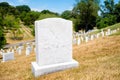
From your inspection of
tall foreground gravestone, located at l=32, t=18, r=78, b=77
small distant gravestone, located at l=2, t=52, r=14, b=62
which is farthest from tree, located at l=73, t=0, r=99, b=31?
tall foreground gravestone, located at l=32, t=18, r=78, b=77

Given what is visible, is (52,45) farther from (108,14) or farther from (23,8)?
(23,8)

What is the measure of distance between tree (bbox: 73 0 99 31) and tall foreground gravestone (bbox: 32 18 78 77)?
4458 centimetres

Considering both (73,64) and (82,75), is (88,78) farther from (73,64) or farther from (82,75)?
(73,64)

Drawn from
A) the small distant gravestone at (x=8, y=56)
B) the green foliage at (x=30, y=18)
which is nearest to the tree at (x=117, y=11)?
the small distant gravestone at (x=8, y=56)

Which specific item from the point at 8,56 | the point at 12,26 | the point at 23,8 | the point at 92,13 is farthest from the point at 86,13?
the point at 23,8

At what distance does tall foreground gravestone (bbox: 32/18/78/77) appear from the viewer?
22.7 ft

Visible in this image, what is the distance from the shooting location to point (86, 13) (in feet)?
171

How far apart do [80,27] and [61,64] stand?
48.2m

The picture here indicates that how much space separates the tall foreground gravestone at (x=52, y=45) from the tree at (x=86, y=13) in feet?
146

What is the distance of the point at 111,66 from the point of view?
641 centimetres

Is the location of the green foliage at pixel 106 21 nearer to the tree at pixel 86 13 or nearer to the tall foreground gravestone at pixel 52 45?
the tree at pixel 86 13

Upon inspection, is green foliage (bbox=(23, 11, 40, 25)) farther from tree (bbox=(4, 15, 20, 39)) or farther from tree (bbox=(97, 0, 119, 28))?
tree (bbox=(97, 0, 119, 28))

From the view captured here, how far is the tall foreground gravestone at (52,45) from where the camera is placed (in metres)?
6.93

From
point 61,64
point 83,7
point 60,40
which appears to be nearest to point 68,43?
point 60,40
